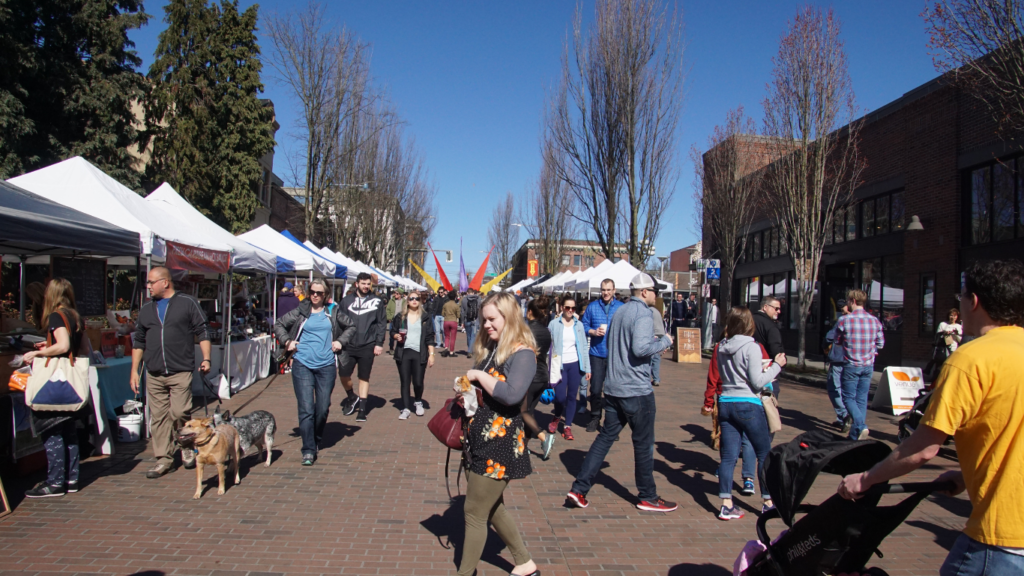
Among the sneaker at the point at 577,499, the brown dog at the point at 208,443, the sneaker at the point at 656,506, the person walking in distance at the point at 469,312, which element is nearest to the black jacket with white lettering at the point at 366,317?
the brown dog at the point at 208,443

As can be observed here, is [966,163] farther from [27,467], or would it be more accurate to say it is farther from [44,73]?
[44,73]

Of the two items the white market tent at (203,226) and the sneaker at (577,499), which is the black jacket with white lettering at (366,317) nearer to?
the white market tent at (203,226)

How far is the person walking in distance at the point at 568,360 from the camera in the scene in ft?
26.3

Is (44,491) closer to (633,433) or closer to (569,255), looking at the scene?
(633,433)

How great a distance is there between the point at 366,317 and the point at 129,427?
2.97 metres

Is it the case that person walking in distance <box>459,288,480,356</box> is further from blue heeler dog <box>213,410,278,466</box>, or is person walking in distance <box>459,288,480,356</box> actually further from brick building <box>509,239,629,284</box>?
blue heeler dog <box>213,410,278,466</box>

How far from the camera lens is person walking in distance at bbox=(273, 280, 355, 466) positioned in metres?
6.43

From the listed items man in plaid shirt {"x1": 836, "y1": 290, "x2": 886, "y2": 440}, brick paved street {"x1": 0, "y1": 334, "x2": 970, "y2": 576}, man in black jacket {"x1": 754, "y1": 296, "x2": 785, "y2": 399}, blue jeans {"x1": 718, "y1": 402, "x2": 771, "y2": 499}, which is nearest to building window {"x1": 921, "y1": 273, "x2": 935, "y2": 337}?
man in plaid shirt {"x1": 836, "y1": 290, "x2": 886, "y2": 440}

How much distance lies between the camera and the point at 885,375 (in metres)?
10.3

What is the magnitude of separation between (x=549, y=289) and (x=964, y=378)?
2453cm

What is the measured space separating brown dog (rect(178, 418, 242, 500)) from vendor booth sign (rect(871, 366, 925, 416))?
375 inches

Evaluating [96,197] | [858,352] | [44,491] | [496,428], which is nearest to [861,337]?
[858,352]

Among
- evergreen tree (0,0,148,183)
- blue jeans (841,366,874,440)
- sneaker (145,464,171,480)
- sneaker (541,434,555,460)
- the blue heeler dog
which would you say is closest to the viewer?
sneaker (145,464,171,480)

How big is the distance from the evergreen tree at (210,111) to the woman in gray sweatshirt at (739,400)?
23.6m
